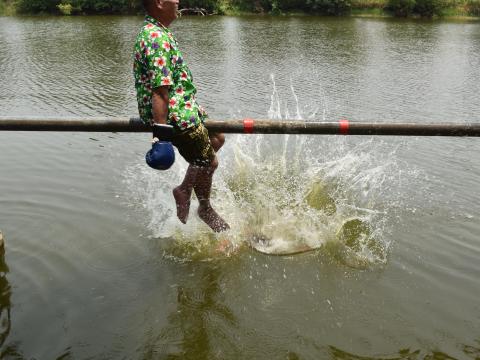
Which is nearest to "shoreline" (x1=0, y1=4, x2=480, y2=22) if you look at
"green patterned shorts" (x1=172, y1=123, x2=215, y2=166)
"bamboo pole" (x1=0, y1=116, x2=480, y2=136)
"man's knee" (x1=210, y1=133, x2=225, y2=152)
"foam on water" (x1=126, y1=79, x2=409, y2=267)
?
"foam on water" (x1=126, y1=79, x2=409, y2=267)

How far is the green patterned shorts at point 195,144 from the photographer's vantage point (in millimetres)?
3848

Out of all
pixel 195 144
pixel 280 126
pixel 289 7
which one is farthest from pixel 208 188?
pixel 289 7

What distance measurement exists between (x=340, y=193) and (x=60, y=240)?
3.90 metres

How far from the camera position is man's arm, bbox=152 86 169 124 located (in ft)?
11.5

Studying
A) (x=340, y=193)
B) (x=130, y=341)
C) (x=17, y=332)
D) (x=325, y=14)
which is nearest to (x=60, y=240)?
(x=17, y=332)

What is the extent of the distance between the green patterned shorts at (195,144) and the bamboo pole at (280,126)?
164 mm

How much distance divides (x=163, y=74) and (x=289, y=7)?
5616 cm

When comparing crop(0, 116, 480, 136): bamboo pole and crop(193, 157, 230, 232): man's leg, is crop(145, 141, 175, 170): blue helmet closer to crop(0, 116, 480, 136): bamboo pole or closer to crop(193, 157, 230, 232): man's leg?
crop(0, 116, 480, 136): bamboo pole

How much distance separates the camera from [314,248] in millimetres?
5168

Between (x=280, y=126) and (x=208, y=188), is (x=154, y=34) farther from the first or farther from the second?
(x=208, y=188)

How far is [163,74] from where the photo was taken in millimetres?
3467

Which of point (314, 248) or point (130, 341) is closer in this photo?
point (130, 341)

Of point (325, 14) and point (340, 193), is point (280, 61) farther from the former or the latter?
point (325, 14)

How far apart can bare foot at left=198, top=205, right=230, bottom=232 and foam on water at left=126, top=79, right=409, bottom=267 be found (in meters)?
0.34
